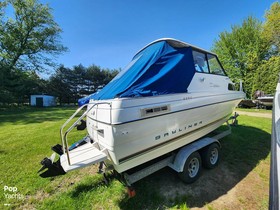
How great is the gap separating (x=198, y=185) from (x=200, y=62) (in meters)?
2.63

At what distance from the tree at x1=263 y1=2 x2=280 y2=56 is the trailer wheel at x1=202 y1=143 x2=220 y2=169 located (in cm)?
2319

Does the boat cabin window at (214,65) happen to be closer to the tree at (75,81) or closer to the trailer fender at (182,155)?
the trailer fender at (182,155)

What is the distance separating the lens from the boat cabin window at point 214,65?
12.7ft

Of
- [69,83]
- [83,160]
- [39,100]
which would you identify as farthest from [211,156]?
[69,83]

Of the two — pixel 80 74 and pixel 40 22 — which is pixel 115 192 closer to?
pixel 40 22

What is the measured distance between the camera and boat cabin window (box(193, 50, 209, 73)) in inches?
135

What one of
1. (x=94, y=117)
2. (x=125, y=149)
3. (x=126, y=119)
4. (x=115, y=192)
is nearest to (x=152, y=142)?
(x=125, y=149)

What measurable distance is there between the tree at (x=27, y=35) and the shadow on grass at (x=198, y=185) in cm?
2363

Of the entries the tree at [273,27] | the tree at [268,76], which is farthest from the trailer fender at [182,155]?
the tree at [273,27]

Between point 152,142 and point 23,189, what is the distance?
2787 mm

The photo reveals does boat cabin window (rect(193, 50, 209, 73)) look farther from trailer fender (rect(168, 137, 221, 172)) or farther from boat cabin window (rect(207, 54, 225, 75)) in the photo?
trailer fender (rect(168, 137, 221, 172))

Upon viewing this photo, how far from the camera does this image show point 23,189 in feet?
9.93

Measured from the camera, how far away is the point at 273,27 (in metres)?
18.9

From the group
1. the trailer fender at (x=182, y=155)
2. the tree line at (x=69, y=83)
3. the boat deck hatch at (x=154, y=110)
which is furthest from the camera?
the tree line at (x=69, y=83)
